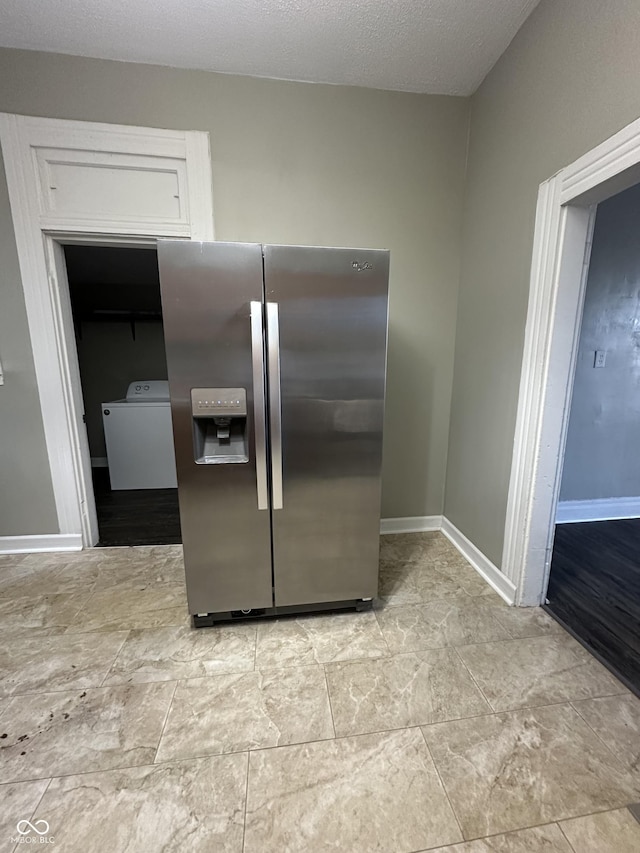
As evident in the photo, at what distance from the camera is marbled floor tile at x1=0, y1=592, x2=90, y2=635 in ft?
5.50

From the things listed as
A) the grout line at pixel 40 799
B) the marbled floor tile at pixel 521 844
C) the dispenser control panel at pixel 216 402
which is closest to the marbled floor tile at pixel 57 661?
the grout line at pixel 40 799

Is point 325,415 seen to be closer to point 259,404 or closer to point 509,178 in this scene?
point 259,404

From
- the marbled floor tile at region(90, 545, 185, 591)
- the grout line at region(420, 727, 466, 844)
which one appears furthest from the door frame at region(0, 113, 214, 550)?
the grout line at region(420, 727, 466, 844)

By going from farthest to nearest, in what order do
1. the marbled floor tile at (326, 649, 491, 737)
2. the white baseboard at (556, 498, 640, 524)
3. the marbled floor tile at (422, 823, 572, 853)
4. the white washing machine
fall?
the white washing machine → the white baseboard at (556, 498, 640, 524) → the marbled floor tile at (326, 649, 491, 737) → the marbled floor tile at (422, 823, 572, 853)

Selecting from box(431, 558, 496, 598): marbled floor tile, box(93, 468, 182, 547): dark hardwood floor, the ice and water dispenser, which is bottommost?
box(93, 468, 182, 547): dark hardwood floor

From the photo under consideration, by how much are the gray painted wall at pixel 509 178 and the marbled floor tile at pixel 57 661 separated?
201 centimetres

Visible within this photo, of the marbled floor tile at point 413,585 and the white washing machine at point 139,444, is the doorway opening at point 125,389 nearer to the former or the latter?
the white washing machine at point 139,444

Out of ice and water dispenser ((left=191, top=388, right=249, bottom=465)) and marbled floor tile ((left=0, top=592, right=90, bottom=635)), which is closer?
ice and water dispenser ((left=191, top=388, right=249, bottom=465))

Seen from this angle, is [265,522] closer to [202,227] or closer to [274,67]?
[202,227]

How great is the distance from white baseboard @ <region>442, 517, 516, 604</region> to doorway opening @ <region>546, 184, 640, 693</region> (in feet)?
0.77

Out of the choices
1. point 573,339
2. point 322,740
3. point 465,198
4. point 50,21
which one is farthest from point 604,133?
point 50,21

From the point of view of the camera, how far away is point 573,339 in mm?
1576

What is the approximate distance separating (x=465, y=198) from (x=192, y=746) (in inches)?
120

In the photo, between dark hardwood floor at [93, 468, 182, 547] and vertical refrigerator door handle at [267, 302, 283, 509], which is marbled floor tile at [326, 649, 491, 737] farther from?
dark hardwood floor at [93, 468, 182, 547]
